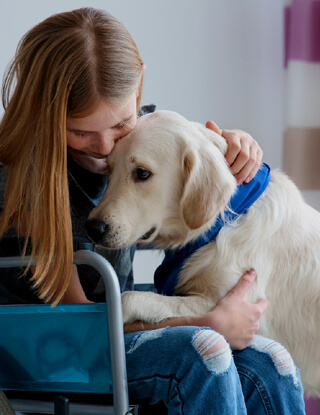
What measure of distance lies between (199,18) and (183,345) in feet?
6.14

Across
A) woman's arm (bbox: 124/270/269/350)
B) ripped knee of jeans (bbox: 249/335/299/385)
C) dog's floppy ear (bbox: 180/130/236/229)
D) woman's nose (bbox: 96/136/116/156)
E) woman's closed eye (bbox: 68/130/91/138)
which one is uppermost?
woman's closed eye (bbox: 68/130/91/138)

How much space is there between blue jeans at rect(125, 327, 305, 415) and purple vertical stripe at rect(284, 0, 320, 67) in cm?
153

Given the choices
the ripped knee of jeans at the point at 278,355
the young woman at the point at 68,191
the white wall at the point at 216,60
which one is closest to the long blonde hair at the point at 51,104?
the young woman at the point at 68,191

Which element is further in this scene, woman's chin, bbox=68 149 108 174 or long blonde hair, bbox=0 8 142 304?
woman's chin, bbox=68 149 108 174

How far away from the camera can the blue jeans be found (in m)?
1.14

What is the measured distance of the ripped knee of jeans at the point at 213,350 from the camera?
1146mm

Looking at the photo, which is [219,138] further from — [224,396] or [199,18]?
[199,18]

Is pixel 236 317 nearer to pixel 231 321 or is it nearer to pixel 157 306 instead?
pixel 231 321

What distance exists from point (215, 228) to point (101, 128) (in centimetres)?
40

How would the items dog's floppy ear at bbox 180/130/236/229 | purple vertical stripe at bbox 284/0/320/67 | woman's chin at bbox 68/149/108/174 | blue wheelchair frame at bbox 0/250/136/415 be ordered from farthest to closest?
purple vertical stripe at bbox 284/0/320/67, woman's chin at bbox 68/149/108/174, dog's floppy ear at bbox 180/130/236/229, blue wheelchair frame at bbox 0/250/136/415

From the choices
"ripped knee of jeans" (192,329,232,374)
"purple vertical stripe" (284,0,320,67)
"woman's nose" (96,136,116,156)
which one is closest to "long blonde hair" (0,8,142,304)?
"woman's nose" (96,136,116,156)

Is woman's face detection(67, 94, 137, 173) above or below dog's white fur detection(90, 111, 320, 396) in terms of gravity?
above

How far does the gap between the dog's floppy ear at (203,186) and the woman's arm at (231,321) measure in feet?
0.68

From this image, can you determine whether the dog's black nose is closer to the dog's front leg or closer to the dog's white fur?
the dog's white fur
